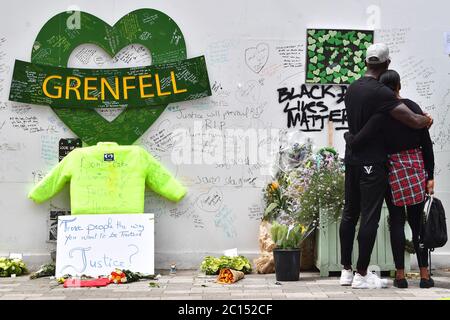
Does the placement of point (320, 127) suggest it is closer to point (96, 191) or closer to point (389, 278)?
point (389, 278)

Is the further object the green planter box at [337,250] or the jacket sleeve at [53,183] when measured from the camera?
the jacket sleeve at [53,183]

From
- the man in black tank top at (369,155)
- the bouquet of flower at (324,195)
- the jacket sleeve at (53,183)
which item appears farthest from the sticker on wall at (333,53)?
the jacket sleeve at (53,183)

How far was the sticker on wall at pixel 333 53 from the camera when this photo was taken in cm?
788

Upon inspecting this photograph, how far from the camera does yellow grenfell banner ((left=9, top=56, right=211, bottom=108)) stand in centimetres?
775

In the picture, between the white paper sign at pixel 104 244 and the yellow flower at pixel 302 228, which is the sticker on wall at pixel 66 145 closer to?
the white paper sign at pixel 104 244

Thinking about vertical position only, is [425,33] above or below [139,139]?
above

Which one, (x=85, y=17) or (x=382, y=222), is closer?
(x=382, y=222)

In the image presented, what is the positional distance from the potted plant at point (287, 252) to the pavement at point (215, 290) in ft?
0.38

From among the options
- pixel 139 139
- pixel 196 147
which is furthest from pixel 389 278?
pixel 139 139

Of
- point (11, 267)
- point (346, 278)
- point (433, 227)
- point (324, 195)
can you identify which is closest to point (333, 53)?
point (324, 195)

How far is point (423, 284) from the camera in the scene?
6184 mm

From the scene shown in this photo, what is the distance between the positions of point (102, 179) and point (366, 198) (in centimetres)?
289

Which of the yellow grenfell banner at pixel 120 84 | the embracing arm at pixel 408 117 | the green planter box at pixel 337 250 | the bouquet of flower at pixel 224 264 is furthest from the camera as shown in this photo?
the yellow grenfell banner at pixel 120 84

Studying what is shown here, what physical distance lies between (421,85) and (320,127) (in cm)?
126
